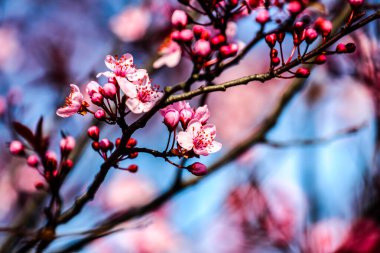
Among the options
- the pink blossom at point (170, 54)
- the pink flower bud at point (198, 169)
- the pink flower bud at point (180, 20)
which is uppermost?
the pink flower bud at point (180, 20)

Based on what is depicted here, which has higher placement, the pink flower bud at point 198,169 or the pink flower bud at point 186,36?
the pink flower bud at point 186,36

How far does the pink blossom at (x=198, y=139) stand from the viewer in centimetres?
117

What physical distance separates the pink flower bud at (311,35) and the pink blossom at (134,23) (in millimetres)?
2204

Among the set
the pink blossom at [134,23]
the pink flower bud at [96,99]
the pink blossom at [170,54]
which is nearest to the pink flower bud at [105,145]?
the pink flower bud at [96,99]

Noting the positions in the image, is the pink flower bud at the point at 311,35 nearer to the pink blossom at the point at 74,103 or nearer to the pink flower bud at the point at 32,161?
the pink blossom at the point at 74,103

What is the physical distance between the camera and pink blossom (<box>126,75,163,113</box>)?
1140 millimetres

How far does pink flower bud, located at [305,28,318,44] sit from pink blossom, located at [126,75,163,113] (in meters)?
0.51

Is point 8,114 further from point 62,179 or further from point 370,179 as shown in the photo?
point 370,179

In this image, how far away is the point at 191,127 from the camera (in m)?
1.22

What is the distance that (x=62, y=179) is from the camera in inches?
53.9

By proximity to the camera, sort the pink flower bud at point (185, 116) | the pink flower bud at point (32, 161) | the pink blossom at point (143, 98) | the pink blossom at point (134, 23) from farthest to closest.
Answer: the pink blossom at point (134, 23), the pink flower bud at point (32, 161), the pink flower bud at point (185, 116), the pink blossom at point (143, 98)

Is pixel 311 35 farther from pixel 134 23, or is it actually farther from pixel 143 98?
pixel 134 23

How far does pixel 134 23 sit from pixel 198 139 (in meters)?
2.41

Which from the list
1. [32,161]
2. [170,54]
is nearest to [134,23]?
[170,54]
